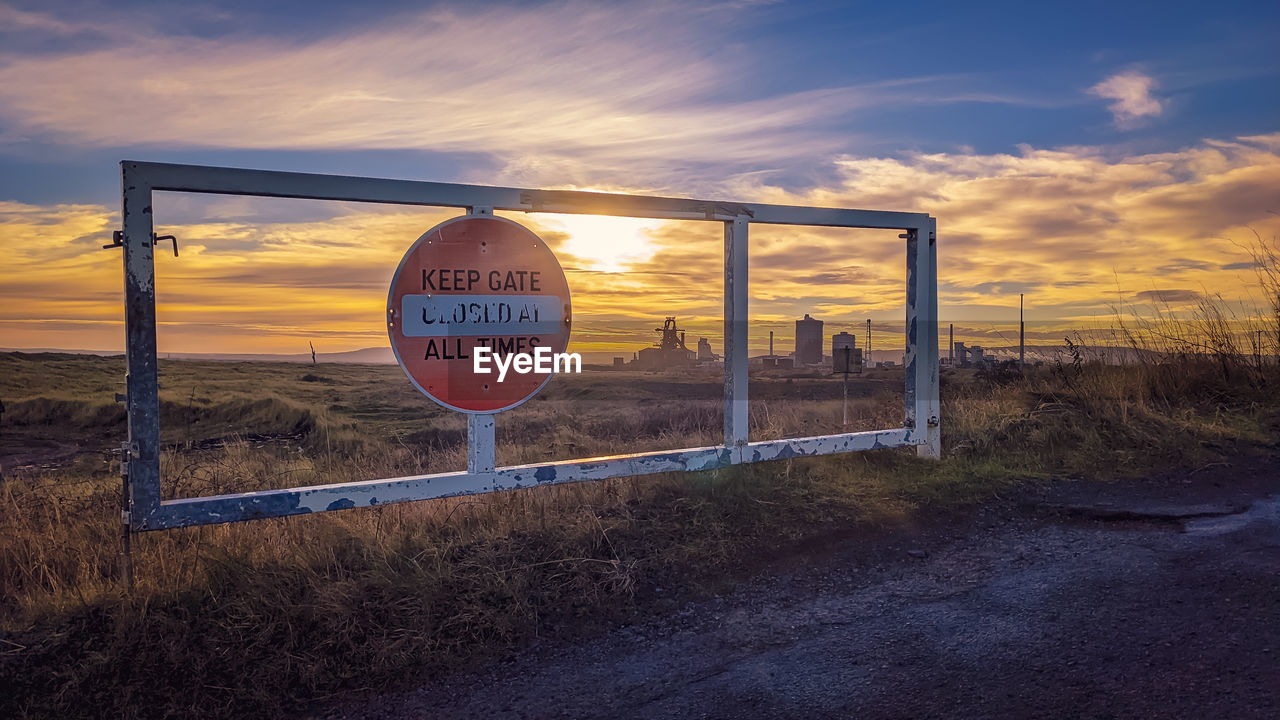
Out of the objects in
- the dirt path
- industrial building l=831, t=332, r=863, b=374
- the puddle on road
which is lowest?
the dirt path

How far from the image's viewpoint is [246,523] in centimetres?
477

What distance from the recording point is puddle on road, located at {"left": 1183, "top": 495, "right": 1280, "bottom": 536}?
4.94 meters

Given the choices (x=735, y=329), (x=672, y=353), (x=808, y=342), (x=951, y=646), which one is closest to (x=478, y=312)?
(x=735, y=329)

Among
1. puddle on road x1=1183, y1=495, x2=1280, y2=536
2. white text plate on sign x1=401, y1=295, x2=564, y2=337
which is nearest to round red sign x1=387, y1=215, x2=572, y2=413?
white text plate on sign x1=401, y1=295, x2=564, y2=337

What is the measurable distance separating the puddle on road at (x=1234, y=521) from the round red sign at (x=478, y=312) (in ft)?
14.3

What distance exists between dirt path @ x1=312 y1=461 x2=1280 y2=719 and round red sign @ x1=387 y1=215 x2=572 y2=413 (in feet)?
6.39

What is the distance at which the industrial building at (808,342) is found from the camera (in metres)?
39.4

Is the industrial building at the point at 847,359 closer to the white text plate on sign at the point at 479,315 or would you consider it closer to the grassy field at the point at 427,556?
the grassy field at the point at 427,556

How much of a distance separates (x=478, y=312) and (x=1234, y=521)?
525cm

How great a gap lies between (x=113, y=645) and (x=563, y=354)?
2.90m

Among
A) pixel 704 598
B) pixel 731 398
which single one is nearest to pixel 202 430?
pixel 731 398

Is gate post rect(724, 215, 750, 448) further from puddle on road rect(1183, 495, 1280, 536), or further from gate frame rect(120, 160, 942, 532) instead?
puddle on road rect(1183, 495, 1280, 536)

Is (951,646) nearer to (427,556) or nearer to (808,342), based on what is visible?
(427,556)

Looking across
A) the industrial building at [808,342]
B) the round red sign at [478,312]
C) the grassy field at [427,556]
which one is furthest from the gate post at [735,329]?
the industrial building at [808,342]
